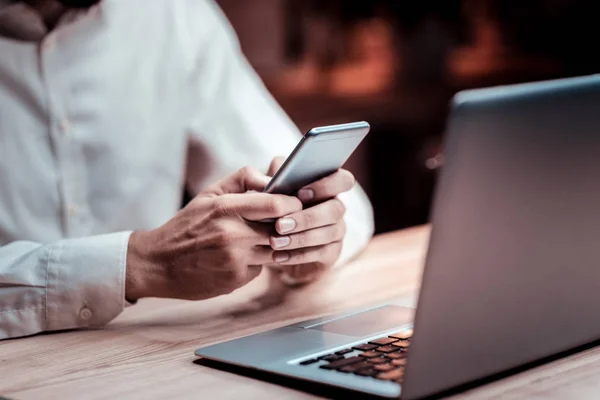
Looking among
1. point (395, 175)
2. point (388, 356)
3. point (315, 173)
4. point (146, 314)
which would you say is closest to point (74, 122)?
point (146, 314)

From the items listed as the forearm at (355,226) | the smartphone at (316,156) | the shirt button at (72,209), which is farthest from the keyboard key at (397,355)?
the shirt button at (72,209)

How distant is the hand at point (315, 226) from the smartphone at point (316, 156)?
0.01 meters

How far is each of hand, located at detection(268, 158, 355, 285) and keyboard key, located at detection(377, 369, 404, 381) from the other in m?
0.30

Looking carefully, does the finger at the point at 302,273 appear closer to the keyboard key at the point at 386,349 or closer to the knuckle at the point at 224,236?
the knuckle at the point at 224,236

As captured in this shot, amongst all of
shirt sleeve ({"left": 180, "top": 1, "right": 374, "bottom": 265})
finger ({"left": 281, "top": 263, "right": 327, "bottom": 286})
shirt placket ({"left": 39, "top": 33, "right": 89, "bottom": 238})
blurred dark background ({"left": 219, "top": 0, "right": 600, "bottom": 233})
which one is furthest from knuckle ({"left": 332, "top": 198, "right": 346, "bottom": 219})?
blurred dark background ({"left": 219, "top": 0, "right": 600, "bottom": 233})

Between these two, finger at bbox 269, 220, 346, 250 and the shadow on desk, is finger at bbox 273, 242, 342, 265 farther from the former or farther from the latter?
the shadow on desk

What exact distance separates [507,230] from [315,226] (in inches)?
15.2

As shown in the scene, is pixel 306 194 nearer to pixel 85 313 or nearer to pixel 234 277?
pixel 234 277

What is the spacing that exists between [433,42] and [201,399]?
319cm

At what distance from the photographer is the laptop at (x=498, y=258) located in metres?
0.62

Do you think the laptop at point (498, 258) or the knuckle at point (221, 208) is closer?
the laptop at point (498, 258)

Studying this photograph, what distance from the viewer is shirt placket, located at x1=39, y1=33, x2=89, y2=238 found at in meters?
1.43

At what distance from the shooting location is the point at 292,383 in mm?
759

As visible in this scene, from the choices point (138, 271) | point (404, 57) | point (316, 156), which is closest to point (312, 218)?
point (316, 156)
